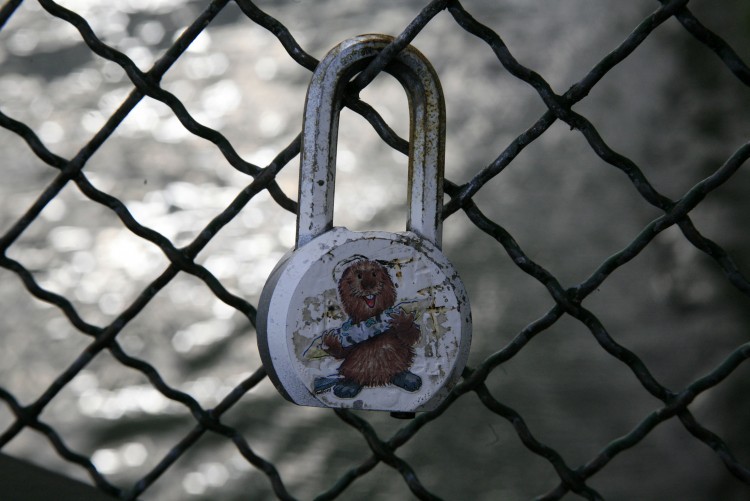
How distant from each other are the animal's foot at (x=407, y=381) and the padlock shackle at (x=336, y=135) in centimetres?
9

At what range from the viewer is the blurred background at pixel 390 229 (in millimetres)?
1586

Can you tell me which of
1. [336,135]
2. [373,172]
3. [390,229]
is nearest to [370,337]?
[336,135]

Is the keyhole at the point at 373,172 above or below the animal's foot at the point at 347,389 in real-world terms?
above


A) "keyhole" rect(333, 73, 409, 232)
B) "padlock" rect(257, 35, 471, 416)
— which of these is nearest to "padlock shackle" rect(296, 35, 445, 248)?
"padlock" rect(257, 35, 471, 416)

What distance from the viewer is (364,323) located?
19.1 inches

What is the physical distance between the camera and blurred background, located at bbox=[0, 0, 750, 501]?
5.20 ft

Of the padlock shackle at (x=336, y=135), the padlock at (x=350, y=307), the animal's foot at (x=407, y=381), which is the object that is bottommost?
the animal's foot at (x=407, y=381)

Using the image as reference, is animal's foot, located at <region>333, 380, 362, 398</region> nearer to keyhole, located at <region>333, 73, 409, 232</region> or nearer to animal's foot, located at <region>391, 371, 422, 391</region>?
animal's foot, located at <region>391, 371, 422, 391</region>

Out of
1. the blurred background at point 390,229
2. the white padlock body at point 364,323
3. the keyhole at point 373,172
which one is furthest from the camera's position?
the keyhole at point 373,172

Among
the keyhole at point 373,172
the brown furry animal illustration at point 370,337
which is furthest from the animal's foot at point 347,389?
the keyhole at point 373,172

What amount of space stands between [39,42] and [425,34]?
1.13m

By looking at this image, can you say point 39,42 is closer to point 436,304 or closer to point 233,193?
point 233,193

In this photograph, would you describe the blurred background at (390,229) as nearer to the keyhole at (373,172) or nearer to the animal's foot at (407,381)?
the keyhole at (373,172)

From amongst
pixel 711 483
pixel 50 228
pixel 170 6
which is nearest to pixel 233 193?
pixel 50 228
